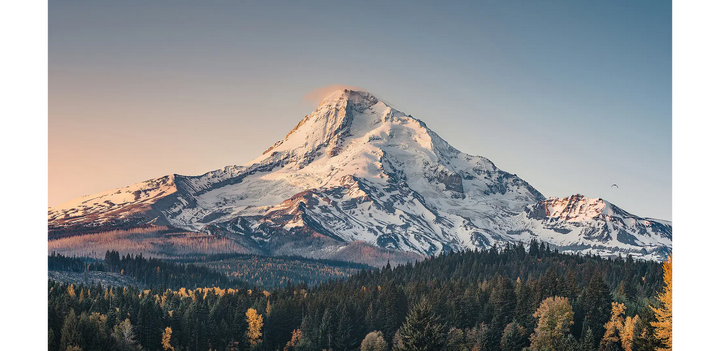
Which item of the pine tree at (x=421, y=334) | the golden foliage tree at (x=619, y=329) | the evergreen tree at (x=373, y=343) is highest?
the pine tree at (x=421, y=334)

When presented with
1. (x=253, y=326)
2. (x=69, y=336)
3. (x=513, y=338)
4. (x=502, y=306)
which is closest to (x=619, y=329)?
(x=513, y=338)

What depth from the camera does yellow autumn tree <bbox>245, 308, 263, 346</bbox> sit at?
163 metres

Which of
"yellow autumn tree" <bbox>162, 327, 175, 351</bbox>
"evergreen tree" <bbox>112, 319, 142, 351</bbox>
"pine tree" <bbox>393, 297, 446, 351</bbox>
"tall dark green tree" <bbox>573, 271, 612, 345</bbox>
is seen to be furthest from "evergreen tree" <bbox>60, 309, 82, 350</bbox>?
"tall dark green tree" <bbox>573, 271, 612, 345</bbox>

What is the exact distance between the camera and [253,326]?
165250 millimetres

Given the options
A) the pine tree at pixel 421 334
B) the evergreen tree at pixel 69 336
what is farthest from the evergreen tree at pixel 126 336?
the pine tree at pixel 421 334

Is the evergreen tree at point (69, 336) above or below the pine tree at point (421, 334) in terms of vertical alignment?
below

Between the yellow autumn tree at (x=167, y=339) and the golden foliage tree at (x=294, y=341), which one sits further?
the golden foliage tree at (x=294, y=341)

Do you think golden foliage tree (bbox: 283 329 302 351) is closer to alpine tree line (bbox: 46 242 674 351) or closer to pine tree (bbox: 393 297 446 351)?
alpine tree line (bbox: 46 242 674 351)

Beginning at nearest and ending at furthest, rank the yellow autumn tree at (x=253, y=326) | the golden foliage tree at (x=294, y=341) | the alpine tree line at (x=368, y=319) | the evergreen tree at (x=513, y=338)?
the alpine tree line at (x=368, y=319), the evergreen tree at (x=513, y=338), the golden foliage tree at (x=294, y=341), the yellow autumn tree at (x=253, y=326)

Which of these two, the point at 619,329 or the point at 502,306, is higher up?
the point at 502,306

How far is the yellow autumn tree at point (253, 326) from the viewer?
16288 cm

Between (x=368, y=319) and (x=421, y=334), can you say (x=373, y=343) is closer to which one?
(x=368, y=319)

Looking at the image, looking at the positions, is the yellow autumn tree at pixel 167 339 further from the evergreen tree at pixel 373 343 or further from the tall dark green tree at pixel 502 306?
the tall dark green tree at pixel 502 306
